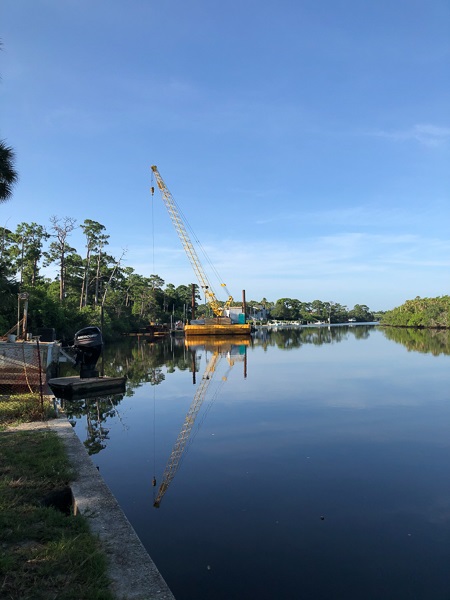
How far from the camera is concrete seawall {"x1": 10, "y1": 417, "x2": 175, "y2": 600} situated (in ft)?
13.4

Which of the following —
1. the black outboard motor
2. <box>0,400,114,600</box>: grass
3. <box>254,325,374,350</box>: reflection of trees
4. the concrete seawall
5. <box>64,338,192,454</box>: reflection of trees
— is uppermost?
the black outboard motor

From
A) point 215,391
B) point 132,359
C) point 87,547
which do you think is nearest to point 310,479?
point 87,547

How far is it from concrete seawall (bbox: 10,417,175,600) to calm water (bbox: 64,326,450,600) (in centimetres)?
62

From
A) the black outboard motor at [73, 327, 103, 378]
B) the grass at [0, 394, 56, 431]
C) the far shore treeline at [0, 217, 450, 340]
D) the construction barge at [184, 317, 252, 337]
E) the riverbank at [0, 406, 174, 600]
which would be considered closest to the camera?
the riverbank at [0, 406, 174, 600]

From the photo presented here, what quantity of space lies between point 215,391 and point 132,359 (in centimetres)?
1617

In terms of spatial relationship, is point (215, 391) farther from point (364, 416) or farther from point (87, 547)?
point (87, 547)

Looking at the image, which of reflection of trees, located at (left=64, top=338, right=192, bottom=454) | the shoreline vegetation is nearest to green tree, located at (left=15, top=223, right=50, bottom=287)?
reflection of trees, located at (left=64, top=338, right=192, bottom=454)

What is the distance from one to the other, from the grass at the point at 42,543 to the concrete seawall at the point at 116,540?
14 centimetres

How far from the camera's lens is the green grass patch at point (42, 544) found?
3.91 metres

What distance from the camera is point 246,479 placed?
8.34 m

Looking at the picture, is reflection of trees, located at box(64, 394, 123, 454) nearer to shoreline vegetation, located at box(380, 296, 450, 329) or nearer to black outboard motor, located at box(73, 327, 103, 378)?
black outboard motor, located at box(73, 327, 103, 378)

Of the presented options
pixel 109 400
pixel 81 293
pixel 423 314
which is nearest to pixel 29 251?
pixel 81 293

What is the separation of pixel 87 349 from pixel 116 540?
14100mm

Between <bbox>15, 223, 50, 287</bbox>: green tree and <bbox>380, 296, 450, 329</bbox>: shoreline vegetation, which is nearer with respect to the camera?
<bbox>15, 223, 50, 287</bbox>: green tree
